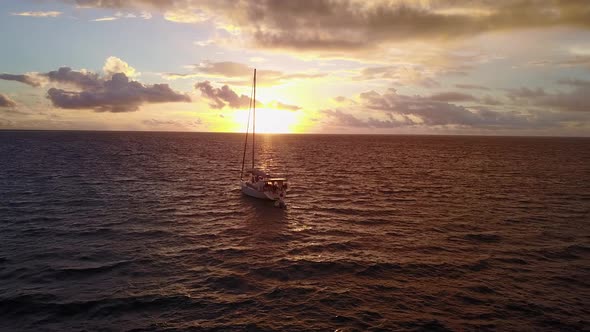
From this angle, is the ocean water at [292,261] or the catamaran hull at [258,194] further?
the catamaran hull at [258,194]

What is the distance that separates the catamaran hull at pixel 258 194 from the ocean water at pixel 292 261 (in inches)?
54.7

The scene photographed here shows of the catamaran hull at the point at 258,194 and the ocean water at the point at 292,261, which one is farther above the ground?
the catamaran hull at the point at 258,194

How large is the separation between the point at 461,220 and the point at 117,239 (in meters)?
37.1

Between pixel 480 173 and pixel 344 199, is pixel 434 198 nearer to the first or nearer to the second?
pixel 344 199

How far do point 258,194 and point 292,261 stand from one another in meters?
A: 25.1

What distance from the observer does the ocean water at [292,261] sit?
64.7ft

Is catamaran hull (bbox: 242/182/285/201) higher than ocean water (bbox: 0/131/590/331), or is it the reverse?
catamaran hull (bbox: 242/182/285/201)

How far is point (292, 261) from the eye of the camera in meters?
28.0

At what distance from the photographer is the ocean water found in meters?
19.7

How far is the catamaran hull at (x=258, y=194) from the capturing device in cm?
5039

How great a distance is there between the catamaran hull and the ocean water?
139 cm

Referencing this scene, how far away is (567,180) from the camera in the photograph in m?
68.1

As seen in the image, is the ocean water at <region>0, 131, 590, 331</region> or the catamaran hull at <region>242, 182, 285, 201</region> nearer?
the ocean water at <region>0, 131, 590, 331</region>

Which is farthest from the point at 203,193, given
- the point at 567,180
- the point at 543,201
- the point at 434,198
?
the point at 567,180
